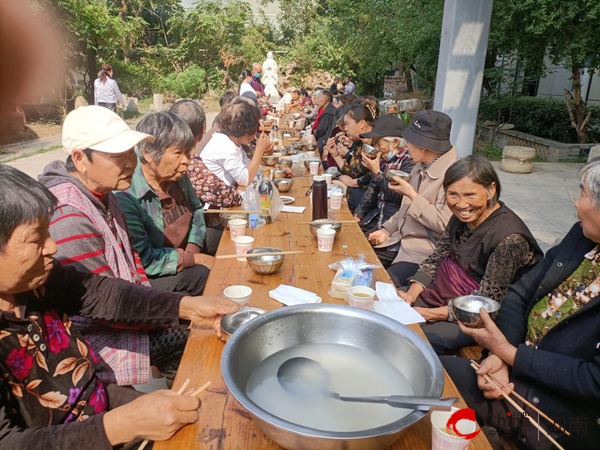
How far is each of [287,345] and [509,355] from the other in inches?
39.1

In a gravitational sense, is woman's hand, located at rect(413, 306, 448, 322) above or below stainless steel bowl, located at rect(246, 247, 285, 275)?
below

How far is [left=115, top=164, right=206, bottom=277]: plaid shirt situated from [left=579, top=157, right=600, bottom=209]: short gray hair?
2400 millimetres

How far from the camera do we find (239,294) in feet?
6.21

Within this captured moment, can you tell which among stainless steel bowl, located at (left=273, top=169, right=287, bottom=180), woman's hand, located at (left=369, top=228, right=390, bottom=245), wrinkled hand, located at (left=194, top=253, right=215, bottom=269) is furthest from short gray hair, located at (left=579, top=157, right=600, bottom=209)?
stainless steel bowl, located at (left=273, top=169, right=287, bottom=180)

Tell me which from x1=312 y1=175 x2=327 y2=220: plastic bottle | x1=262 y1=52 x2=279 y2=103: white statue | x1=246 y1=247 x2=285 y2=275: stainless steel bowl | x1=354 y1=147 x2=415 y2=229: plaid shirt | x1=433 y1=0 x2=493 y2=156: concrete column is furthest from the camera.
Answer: x1=262 y1=52 x2=279 y2=103: white statue

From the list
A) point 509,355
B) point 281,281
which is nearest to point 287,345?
point 281,281

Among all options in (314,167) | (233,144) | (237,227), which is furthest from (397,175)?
(314,167)

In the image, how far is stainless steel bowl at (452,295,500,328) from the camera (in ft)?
6.06

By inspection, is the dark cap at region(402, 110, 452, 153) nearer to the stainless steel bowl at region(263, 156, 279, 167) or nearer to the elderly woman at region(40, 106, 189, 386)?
the elderly woman at region(40, 106, 189, 386)

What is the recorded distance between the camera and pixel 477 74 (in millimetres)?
5754

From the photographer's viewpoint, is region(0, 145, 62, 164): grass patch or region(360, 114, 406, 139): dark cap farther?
region(0, 145, 62, 164): grass patch

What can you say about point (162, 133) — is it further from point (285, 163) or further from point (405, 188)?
point (285, 163)

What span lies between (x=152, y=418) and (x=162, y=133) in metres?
1.88

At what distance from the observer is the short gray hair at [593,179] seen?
1595mm
